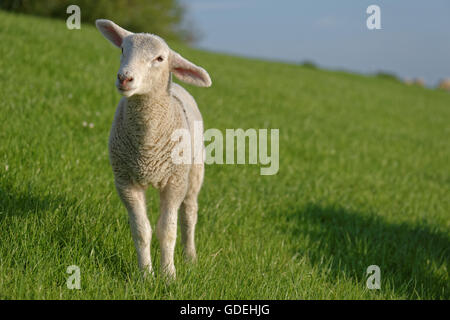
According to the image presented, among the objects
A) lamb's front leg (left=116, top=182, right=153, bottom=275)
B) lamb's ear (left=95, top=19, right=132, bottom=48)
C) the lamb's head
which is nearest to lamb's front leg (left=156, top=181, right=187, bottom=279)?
lamb's front leg (left=116, top=182, right=153, bottom=275)

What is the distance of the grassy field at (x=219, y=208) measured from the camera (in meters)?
3.00

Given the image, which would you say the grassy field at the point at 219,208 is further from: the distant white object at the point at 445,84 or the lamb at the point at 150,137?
the distant white object at the point at 445,84

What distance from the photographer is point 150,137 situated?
2.76 m

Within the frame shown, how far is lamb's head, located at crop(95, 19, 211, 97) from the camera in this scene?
2340 mm

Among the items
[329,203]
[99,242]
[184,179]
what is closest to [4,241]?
[99,242]

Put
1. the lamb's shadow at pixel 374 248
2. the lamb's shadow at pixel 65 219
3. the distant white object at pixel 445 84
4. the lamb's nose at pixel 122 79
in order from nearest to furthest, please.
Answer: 1. the lamb's nose at pixel 122 79
2. the lamb's shadow at pixel 65 219
3. the lamb's shadow at pixel 374 248
4. the distant white object at pixel 445 84

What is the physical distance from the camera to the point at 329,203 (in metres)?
5.50

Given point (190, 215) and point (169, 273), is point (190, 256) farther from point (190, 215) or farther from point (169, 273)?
point (169, 273)

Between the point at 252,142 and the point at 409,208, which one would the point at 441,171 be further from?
the point at 252,142

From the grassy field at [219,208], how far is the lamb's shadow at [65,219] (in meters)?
0.01

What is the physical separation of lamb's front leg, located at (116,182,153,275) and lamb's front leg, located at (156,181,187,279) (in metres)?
0.10

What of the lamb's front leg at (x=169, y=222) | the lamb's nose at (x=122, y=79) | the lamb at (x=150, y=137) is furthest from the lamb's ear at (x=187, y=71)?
the lamb's front leg at (x=169, y=222)

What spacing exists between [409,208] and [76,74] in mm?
5541

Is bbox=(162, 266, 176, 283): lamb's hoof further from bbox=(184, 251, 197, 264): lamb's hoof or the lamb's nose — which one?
the lamb's nose
